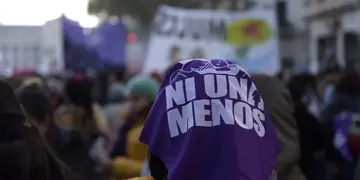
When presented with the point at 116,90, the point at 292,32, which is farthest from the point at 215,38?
the point at 292,32

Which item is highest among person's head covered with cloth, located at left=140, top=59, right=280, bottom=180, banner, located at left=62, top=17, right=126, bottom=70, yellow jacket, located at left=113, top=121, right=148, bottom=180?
banner, located at left=62, top=17, right=126, bottom=70

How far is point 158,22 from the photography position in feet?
42.9

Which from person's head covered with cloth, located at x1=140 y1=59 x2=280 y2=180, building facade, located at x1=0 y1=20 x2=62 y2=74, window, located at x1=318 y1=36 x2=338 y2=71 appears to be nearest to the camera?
person's head covered with cloth, located at x1=140 y1=59 x2=280 y2=180

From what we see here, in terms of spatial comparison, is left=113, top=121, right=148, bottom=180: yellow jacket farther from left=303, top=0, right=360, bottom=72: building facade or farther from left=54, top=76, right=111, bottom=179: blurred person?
left=303, top=0, right=360, bottom=72: building facade

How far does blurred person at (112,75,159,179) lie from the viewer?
454cm

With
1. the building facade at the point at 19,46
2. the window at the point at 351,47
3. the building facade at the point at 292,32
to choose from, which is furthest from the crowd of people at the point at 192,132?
the building facade at the point at 292,32

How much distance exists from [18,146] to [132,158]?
5.59 feet

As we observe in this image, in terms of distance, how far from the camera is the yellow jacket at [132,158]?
451 centimetres

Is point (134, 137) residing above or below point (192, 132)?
below

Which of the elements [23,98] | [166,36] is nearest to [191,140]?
[23,98]

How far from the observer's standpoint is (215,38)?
1326 centimetres

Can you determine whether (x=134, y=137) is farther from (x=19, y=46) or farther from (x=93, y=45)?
(x=19, y=46)

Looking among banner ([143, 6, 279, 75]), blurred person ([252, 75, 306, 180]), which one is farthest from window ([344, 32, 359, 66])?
blurred person ([252, 75, 306, 180])

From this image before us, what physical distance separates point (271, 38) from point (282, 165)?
10121 mm
